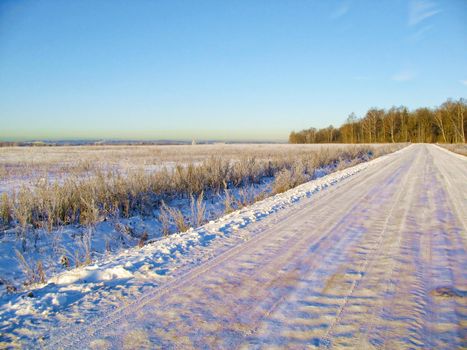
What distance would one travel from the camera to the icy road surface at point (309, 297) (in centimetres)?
223

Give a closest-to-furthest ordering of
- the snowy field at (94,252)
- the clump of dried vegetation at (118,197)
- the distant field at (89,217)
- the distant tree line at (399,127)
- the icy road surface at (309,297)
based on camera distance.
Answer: the icy road surface at (309,297) < the snowy field at (94,252) < the distant field at (89,217) < the clump of dried vegetation at (118,197) < the distant tree line at (399,127)

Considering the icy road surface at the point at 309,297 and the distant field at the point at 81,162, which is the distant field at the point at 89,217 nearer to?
the distant field at the point at 81,162

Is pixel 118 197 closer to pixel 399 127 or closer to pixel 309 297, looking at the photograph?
A: pixel 309 297

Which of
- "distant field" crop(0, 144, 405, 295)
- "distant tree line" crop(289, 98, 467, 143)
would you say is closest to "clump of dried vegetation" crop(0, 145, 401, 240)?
"distant field" crop(0, 144, 405, 295)

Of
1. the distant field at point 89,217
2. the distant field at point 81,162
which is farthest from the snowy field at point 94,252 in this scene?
the distant field at point 81,162

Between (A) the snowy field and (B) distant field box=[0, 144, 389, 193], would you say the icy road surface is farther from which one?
(B) distant field box=[0, 144, 389, 193]

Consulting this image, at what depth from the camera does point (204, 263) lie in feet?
12.1

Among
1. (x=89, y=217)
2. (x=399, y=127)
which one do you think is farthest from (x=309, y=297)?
(x=399, y=127)

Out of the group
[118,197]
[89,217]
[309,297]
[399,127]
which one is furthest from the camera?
[399,127]

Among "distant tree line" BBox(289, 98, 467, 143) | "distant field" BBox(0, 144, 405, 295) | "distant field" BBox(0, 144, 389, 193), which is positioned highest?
"distant tree line" BBox(289, 98, 467, 143)

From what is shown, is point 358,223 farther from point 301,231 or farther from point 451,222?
point 451,222

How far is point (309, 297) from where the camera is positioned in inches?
110

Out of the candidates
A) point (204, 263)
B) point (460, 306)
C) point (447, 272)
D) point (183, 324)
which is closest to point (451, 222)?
point (447, 272)

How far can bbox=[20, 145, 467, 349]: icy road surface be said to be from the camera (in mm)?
2229
